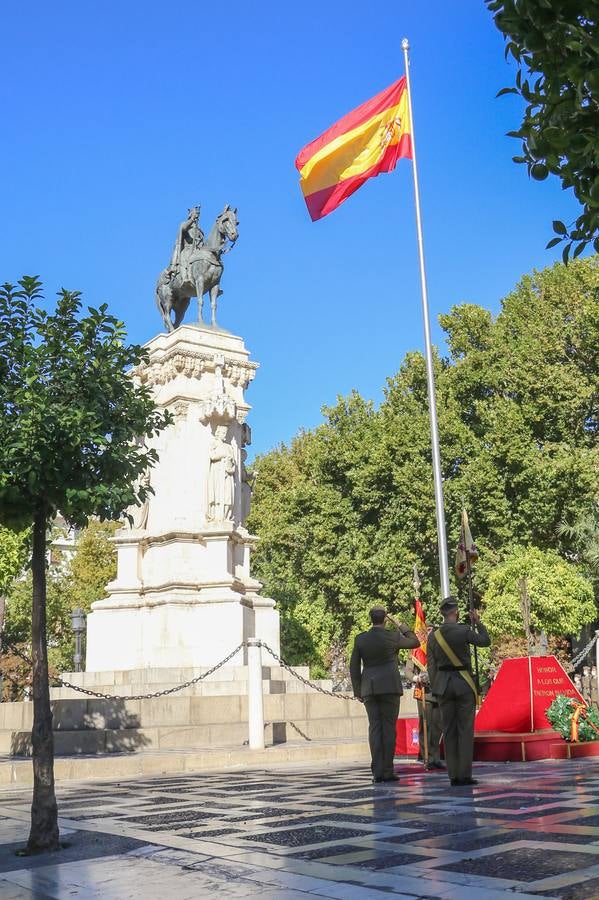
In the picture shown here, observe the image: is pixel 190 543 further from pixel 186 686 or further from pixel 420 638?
pixel 420 638

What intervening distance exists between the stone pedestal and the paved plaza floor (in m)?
9.35

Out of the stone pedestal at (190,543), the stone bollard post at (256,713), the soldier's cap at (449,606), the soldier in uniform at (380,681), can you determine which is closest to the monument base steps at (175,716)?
the stone pedestal at (190,543)

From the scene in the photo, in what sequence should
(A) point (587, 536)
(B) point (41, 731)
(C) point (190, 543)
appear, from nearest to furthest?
(B) point (41, 731) < (C) point (190, 543) < (A) point (587, 536)

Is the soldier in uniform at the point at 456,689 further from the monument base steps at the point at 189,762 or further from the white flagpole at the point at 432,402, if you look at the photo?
the white flagpole at the point at 432,402

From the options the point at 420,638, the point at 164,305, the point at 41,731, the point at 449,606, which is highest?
the point at 164,305

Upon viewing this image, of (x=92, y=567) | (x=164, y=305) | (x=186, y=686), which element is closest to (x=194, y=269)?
(x=164, y=305)

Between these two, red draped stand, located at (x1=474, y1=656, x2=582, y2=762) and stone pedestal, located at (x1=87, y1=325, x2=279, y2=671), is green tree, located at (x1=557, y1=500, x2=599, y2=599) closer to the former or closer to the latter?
stone pedestal, located at (x1=87, y1=325, x2=279, y2=671)

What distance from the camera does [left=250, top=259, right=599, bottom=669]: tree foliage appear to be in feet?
107

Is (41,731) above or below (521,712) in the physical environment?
above

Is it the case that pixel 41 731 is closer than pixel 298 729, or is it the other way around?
pixel 41 731

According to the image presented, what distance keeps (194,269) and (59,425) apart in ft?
51.7

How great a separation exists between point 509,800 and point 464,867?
3063 mm

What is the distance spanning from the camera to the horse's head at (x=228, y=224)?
76.4ft

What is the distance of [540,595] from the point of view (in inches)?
1200
